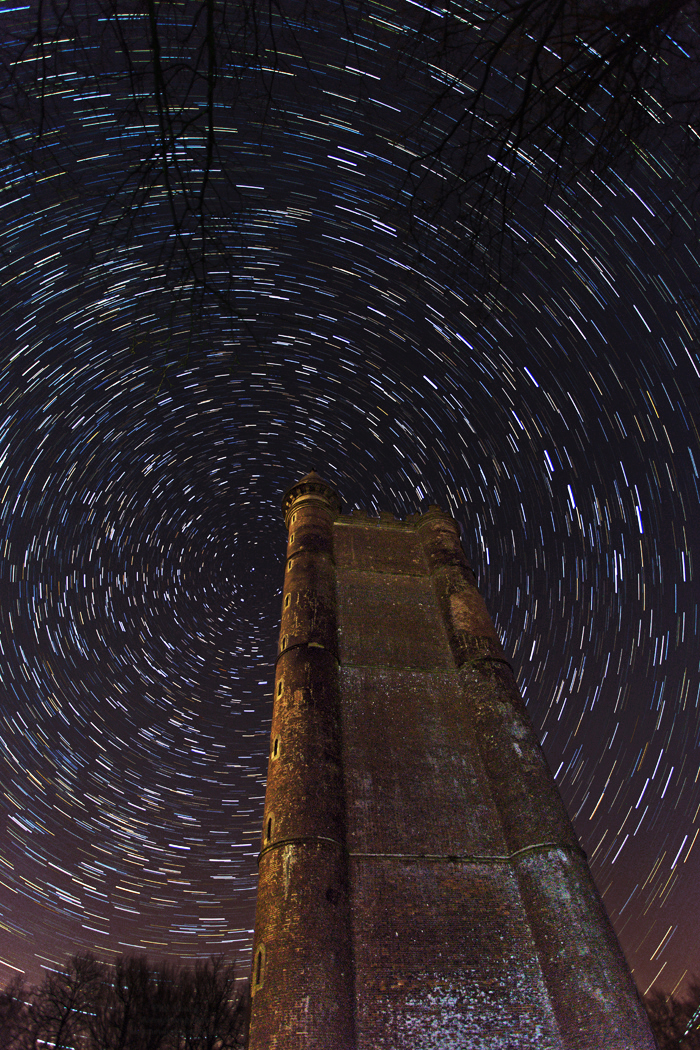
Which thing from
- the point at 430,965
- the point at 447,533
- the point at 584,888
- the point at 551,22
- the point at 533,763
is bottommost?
the point at 430,965

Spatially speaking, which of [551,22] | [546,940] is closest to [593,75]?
[551,22]

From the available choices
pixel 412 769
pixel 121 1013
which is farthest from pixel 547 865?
pixel 121 1013

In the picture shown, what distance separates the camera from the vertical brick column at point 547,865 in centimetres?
933

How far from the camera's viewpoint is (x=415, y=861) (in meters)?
11.4

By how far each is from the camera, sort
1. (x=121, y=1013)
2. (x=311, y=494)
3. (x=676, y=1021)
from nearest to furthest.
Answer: (x=311, y=494) < (x=121, y=1013) < (x=676, y=1021)

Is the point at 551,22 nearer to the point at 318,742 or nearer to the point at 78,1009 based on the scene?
the point at 318,742

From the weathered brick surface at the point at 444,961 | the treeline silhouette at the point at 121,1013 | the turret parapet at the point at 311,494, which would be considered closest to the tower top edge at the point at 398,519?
the turret parapet at the point at 311,494

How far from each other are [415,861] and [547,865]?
282cm

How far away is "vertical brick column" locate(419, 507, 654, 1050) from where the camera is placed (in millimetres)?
9328

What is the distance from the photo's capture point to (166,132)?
2.96m

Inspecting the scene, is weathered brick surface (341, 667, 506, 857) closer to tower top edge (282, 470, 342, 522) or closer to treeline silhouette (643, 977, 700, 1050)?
tower top edge (282, 470, 342, 522)

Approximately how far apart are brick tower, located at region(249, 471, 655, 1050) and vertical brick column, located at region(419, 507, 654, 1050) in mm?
33

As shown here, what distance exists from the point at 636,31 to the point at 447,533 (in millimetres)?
18137

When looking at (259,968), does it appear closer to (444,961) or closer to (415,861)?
(444,961)
